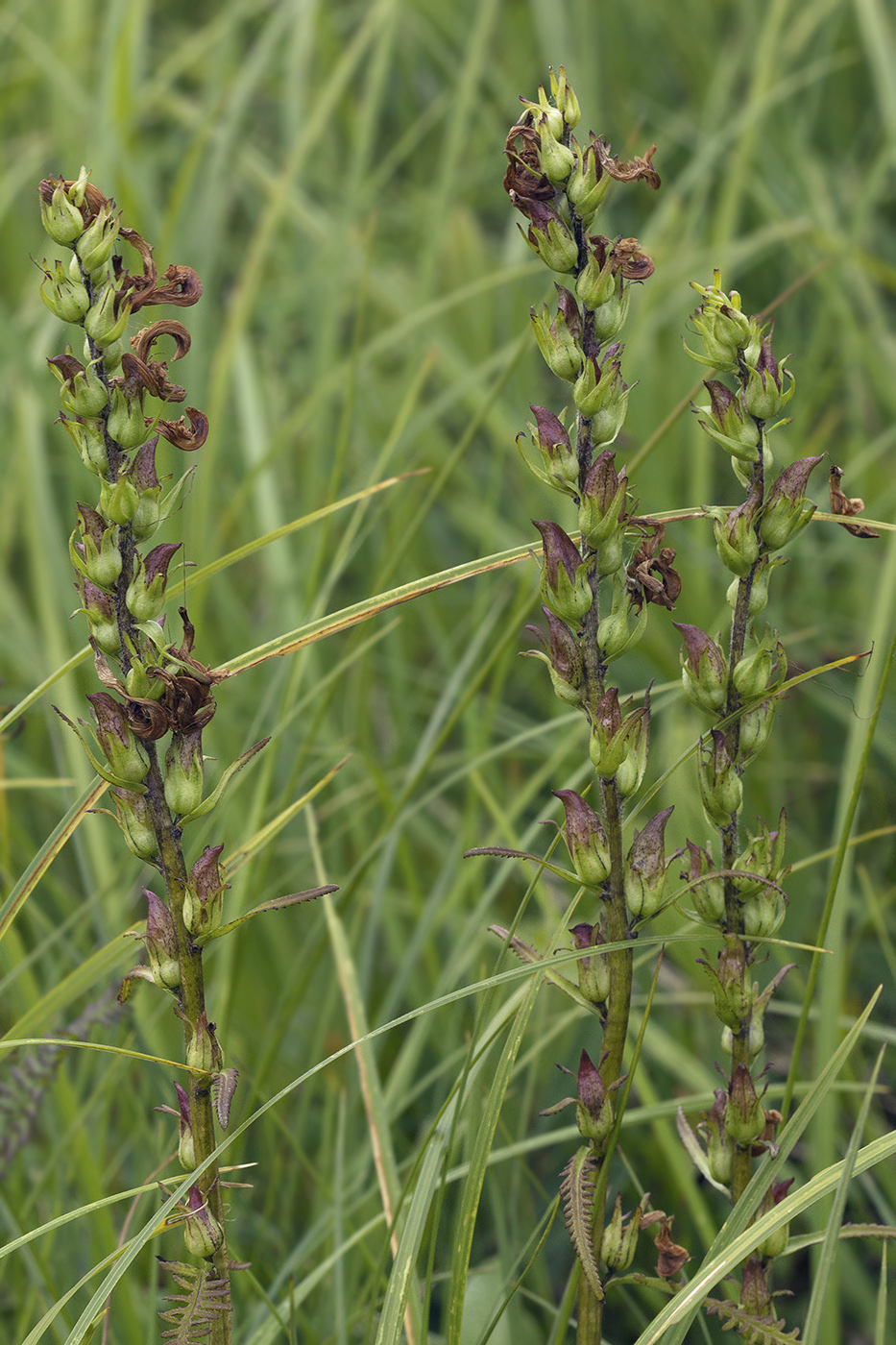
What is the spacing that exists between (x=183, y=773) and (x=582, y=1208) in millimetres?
339

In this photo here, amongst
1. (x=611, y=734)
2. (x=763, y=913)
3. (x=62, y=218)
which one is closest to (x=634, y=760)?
(x=611, y=734)

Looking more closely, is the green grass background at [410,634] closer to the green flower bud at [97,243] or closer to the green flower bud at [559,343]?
the green flower bud at [559,343]

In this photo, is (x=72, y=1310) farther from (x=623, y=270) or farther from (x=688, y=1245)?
(x=623, y=270)

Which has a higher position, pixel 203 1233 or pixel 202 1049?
pixel 202 1049

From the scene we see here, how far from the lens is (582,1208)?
2.31 ft

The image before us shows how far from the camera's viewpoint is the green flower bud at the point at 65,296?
685 mm

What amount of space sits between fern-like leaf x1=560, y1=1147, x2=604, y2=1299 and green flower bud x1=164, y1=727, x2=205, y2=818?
0.31 m

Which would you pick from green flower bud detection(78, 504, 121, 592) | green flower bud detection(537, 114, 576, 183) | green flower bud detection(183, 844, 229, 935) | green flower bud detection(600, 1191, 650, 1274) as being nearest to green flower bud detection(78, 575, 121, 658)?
green flower bud detection(78, 504, 121, 592)

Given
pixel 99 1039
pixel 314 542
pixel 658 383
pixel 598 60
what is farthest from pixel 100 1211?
pixel 598 60

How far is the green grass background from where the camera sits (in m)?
1.28

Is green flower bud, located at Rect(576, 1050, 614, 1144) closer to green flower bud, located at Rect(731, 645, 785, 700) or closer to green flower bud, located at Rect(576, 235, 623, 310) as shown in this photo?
green flower bud, located at Rect(731, 645, 785, 700)

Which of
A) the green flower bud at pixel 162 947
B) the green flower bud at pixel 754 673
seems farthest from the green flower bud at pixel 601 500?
the green flower bud at pixel 162 947

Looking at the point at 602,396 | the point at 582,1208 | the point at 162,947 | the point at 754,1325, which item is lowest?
the point at 754,1325

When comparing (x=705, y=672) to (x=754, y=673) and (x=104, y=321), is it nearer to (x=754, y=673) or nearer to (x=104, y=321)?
(x=754, y=673)
